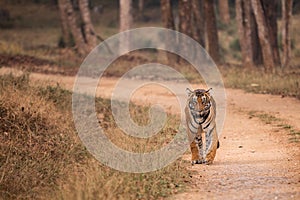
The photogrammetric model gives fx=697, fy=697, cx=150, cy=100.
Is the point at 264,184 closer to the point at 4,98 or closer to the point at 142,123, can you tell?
the point at 142,123

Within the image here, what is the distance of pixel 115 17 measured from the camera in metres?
44.1

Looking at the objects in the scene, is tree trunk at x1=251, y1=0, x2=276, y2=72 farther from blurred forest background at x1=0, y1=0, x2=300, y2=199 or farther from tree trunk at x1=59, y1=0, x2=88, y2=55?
tree trunk at x1=59, y1=0, x2=88, y2=55

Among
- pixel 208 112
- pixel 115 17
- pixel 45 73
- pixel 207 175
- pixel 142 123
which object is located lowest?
pixel 115 17

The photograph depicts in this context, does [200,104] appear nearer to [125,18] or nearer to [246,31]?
[246,31]

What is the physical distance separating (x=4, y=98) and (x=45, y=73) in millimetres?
10127

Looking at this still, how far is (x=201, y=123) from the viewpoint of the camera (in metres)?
9.02

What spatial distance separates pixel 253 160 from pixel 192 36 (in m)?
16.2

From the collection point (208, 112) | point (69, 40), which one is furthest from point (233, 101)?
point (69, 40)

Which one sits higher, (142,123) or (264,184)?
(264,184)

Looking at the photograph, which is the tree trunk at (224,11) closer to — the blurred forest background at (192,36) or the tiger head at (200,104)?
the blurred forest background at (192,36)

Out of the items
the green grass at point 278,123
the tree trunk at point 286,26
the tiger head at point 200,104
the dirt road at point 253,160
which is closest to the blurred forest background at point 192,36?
the tree trunk at point 286,26

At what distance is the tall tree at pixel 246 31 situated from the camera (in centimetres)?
2272

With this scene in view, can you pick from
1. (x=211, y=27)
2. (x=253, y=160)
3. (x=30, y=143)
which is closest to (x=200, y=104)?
(x=253, y=160)

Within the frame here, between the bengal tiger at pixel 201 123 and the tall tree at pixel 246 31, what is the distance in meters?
13.9
